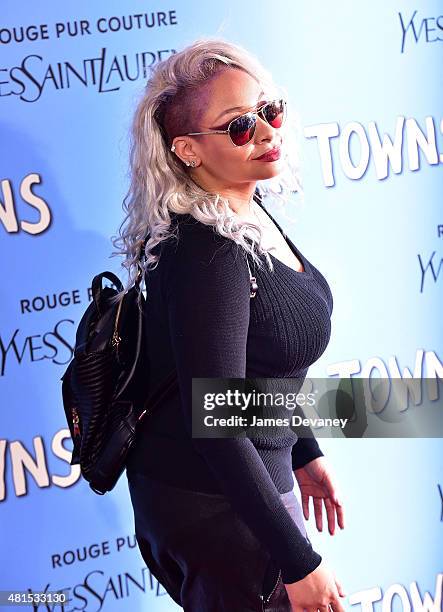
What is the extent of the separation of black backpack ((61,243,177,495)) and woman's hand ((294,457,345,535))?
46 cm

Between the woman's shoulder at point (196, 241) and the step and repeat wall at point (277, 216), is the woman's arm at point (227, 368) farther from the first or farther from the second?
the step and repeat wall at point (277, 216)

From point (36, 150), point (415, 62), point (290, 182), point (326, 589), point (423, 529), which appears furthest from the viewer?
point (423, 529)

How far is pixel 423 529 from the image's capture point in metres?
2.63

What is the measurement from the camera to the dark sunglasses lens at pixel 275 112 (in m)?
1.62

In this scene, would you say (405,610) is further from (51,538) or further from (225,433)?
(225,433)

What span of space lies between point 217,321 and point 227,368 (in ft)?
0.23

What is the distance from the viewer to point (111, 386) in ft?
5.18

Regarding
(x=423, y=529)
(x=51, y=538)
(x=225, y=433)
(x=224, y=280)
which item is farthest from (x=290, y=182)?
(x=423, y=529)

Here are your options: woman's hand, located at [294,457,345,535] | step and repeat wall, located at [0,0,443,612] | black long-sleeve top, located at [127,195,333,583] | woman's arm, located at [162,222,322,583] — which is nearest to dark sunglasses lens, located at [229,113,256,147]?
black long-sleeve top, located at [127,195,333,583]

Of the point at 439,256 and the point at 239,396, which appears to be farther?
the point at 439,256

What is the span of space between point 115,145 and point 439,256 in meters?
0.91

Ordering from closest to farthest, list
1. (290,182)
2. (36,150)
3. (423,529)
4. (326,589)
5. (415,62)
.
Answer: (326,589)
(290,182)
(36,150)
(415,62)
(423,529)

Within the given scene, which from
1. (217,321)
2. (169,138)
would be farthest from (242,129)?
(217,321)

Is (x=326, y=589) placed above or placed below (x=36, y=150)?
below
